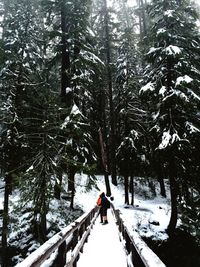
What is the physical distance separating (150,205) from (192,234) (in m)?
7.80

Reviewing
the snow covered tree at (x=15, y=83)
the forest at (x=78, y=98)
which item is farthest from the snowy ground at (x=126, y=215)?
the snow covered tree at (x=15, y=83)

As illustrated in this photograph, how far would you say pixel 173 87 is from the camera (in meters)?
18.3

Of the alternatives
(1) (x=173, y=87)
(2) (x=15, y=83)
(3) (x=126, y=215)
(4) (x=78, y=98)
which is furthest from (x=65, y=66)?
A: (3) (x=126, y=215)

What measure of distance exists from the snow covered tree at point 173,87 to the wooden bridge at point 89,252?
6576 mm

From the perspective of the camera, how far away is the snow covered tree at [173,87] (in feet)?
A: 56.3

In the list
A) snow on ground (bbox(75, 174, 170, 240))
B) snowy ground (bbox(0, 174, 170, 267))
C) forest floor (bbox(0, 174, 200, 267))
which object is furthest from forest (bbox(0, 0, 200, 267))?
snow on ground (bbox(75, 174, 170, 240))

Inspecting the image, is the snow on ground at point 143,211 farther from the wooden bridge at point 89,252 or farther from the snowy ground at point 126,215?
the wooden bridge at point 89,252

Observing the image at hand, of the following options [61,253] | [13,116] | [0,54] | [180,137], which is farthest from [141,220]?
[61,253]

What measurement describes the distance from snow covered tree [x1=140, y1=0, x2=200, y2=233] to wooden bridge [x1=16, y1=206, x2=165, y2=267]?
6.58 metres

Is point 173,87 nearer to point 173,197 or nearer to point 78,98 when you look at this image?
point 78,98

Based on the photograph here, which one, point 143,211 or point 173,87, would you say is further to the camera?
point 143,211

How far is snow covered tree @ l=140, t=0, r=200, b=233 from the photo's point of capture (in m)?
17.2

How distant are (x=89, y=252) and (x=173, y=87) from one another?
12557 millimetres

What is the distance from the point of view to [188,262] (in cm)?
1603
